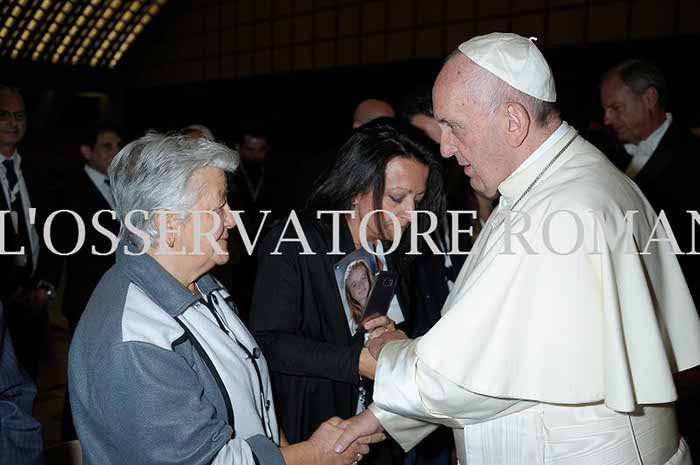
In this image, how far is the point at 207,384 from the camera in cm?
173

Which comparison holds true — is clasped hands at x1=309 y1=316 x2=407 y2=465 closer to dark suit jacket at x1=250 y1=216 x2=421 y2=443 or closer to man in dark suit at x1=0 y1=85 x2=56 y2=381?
dark suit jacket at x1=250 y1=216 x2=421 y2=443

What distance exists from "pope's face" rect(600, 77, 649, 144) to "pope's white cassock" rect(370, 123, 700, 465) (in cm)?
249

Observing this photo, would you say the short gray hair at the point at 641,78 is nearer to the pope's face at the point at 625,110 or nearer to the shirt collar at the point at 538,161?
the pope's face at the point at 625,110

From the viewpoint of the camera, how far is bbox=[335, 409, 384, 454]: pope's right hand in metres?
2.06

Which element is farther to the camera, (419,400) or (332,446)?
(332,446)

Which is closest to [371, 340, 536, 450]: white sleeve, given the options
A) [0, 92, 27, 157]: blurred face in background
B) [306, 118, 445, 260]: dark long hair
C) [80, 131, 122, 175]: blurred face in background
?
[306, 118, 445, 260]: dark long hair

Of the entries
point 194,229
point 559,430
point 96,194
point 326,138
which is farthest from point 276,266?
point 326,138

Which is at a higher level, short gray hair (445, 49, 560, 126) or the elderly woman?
short gray hair (445, 49, 560, 126)

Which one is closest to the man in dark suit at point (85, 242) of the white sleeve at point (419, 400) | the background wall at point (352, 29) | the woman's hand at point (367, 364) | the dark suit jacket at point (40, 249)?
the dark suit jacket at point (40, 249)

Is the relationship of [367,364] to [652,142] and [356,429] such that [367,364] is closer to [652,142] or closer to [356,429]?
[356,429]

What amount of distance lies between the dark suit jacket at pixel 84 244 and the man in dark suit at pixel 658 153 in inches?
126

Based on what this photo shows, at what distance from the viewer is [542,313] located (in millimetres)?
1738

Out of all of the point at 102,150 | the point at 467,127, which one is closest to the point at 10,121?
the point at 102,150

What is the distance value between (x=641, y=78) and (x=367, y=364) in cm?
283
